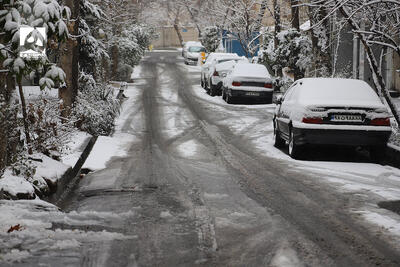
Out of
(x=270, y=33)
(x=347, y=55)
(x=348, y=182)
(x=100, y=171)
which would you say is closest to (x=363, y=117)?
(x=348, y=182)

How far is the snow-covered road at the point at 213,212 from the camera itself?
579 centimetres

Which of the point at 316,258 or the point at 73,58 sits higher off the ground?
the point at 73,58

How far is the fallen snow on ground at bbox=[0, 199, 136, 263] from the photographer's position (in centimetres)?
580

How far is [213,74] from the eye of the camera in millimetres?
30031

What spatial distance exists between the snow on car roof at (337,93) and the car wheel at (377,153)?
83 cm

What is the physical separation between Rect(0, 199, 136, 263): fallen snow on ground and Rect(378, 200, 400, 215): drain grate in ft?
10.4

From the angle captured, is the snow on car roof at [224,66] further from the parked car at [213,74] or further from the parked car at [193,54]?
the parked car at [193,54]

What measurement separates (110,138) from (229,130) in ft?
12.2

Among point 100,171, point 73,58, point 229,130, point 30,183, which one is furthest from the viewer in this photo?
point 229,130

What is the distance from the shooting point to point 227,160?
12.5 metres

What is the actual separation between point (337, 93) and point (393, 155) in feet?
5.17

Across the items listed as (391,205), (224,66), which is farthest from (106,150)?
(224,66)

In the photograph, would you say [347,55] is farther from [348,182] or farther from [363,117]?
[348,182]

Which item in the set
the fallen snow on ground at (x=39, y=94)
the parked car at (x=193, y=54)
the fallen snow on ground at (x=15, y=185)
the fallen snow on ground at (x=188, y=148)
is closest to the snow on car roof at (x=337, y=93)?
the fallen snow on ground at (x=188, y=148)
